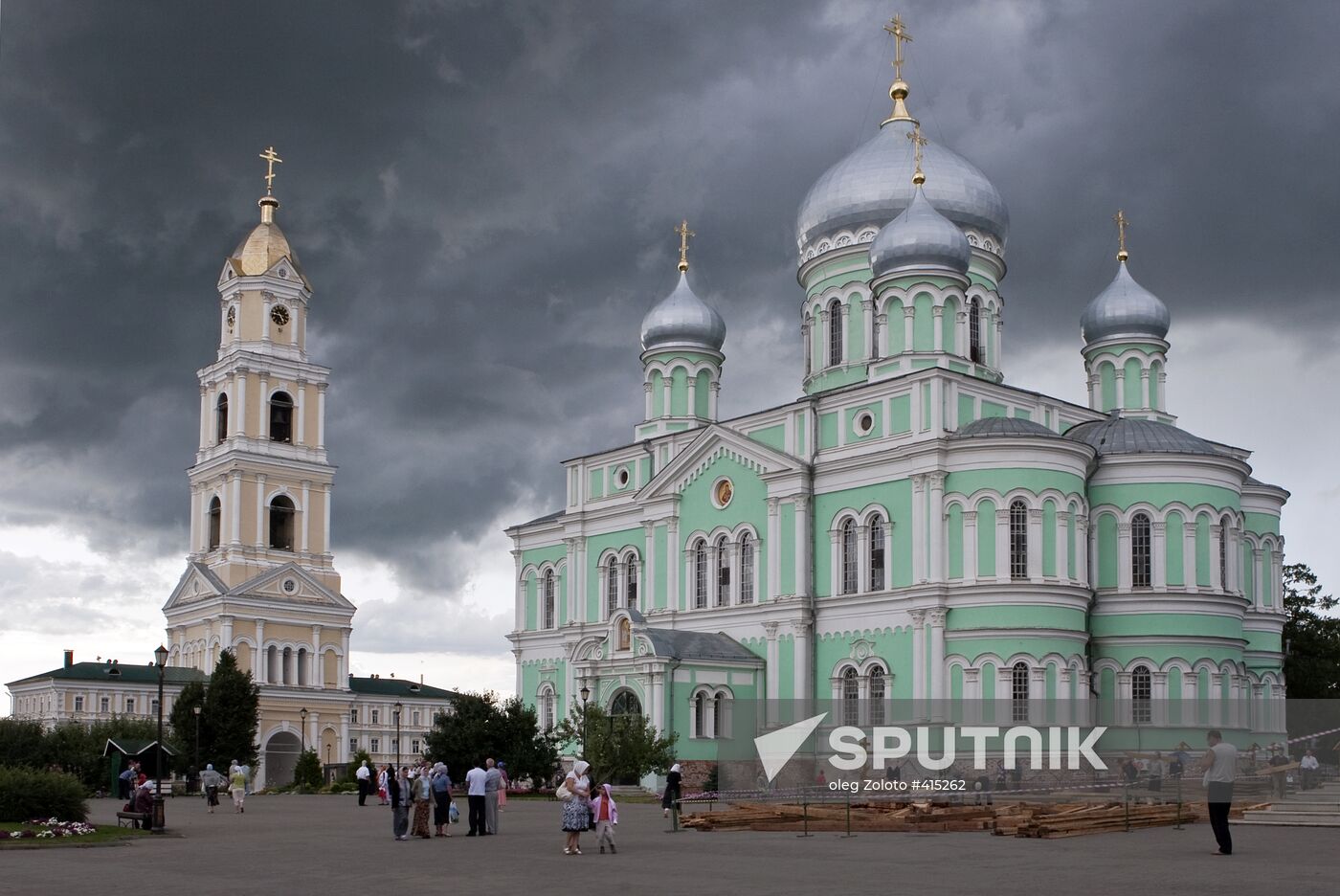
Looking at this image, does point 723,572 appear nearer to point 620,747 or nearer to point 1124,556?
point 620,747

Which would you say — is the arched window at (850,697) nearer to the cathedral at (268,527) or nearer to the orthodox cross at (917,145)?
the orthodox cross at (917,145)

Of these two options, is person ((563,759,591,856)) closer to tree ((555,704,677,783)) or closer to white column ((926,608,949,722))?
tree ((555,704,677,783))

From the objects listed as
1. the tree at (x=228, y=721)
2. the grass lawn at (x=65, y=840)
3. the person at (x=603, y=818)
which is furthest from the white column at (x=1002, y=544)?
the tree at (x=228, y=721)

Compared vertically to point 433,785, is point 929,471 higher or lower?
higher

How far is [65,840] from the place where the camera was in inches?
977

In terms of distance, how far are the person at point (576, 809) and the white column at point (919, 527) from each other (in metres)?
24.1

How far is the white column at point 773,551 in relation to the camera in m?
50.1

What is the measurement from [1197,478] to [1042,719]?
867cm

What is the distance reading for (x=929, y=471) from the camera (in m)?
45.7

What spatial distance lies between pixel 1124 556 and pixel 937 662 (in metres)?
6.65

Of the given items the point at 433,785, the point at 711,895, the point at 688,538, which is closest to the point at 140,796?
the point at 433,785

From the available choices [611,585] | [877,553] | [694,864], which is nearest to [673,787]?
[694,864]

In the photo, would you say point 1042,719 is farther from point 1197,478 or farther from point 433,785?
point 433,785

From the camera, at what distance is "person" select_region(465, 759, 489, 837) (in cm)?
2753
